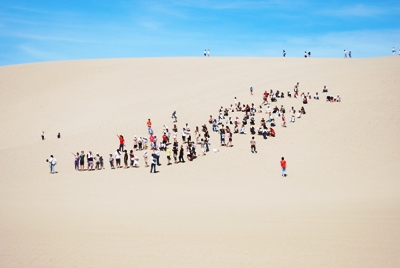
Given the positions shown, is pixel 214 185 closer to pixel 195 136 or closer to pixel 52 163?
pixel 195 136

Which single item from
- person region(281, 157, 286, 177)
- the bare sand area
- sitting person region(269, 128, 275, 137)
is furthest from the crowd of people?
person region(281, 157, 286, 177)

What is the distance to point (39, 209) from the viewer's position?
13086 millimetres

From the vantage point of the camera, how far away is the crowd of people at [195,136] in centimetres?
2058

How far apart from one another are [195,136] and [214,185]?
7.56 metres

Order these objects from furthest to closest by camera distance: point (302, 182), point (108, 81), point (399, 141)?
A: 1. point (108, 81)
2. point (399, 141)
3. point (302, 182)

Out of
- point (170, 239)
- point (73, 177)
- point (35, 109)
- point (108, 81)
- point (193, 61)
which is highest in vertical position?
point (193, 61)

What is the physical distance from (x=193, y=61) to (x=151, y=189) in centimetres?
4082

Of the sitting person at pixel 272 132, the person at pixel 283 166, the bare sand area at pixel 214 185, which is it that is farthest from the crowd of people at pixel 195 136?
the person at pixel 283 166

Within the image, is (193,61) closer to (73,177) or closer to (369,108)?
(369,108)

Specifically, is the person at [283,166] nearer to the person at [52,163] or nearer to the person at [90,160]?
the person at [90,160]

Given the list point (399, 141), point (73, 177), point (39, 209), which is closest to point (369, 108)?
point (399, 141)

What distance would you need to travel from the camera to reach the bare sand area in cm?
822

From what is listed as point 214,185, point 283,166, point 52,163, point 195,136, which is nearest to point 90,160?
point 52,163

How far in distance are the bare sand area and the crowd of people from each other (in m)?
0.65
